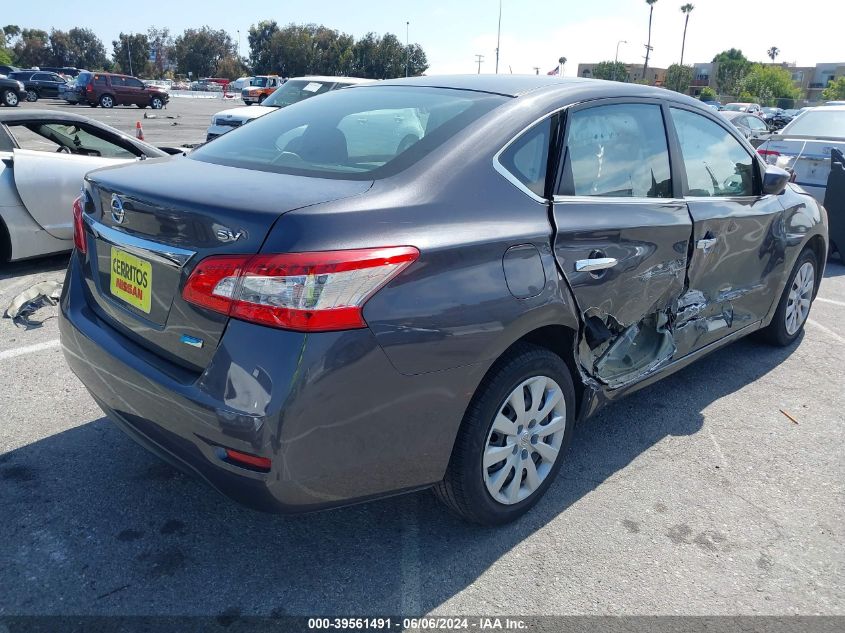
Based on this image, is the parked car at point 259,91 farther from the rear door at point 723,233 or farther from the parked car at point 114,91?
the rear door at point 723,233

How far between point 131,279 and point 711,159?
3.04 meters

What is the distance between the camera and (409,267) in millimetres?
2209

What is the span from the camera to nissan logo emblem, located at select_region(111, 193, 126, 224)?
251cm

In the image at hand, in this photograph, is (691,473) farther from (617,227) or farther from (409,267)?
(409,267)

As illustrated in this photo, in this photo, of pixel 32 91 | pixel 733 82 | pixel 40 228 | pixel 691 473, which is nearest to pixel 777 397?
pixel 691 473

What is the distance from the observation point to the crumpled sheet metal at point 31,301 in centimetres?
492

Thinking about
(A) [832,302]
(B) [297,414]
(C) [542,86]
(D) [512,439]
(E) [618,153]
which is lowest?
(A) [832,302]

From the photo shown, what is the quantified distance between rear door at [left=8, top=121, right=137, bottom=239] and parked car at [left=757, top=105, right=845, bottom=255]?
292 inches

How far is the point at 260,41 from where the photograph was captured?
106688mm

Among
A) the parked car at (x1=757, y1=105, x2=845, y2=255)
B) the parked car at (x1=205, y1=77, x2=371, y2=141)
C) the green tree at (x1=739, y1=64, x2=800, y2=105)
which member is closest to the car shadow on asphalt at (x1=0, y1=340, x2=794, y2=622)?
the parked car at (x1=757, y1=105, x2=845, y2=255)

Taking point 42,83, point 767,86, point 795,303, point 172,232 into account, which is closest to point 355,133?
point 172,232

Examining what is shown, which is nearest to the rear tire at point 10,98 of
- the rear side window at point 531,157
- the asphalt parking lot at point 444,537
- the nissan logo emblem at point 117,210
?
the asphalt parking lot at point 444,537

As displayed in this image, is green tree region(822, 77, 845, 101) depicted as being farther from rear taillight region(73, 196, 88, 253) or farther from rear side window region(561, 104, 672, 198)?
rear taillight region(73, 196, 88, 253)

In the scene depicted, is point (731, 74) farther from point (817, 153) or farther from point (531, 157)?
point (531, 157)
